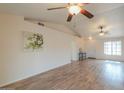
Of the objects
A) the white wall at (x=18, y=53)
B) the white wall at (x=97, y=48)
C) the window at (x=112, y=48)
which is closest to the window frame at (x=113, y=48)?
the window at (x=112, y=48)

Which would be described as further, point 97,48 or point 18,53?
point 97,48

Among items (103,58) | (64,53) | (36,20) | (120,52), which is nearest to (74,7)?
(36,20)

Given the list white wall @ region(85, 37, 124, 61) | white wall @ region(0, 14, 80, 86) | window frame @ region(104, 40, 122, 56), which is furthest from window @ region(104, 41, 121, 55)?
white wall @ region(0, 14, 80, 86)

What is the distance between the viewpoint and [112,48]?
37.2 feet

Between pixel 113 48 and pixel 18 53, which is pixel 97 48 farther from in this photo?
pixel 18 53

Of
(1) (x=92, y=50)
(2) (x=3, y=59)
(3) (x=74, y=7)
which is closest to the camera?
(3) (x=74, y=7)

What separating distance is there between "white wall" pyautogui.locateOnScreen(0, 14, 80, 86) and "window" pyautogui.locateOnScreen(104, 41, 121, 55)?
21.9 ft

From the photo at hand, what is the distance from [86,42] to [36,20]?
7.82m

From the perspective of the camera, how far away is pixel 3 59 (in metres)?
4.13

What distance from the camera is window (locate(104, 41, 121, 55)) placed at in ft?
35.8

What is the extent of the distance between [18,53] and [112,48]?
29.5 feet

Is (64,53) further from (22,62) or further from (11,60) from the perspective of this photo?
(11,60)

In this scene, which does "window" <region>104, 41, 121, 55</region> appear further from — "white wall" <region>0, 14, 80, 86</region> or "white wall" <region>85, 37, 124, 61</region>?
"white wall" <region>0, 14, 80, 86</region>

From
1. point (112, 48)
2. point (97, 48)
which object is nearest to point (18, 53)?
point (112, 48)
